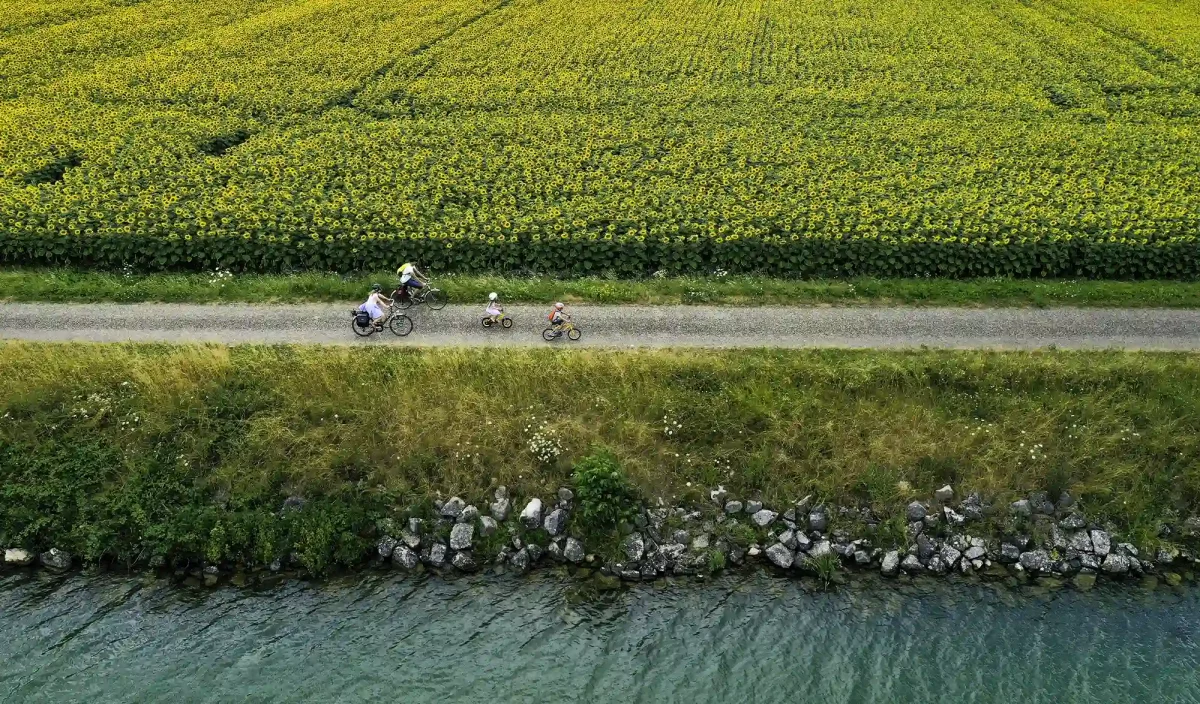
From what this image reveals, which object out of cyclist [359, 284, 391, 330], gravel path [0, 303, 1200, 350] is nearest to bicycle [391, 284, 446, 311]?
gravel path [0, 303, 1200, 350]

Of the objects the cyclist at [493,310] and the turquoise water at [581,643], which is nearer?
the turquoise water at [581,643]

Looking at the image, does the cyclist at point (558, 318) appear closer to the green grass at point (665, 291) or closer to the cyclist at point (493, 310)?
the cyclist at point (493, 310)

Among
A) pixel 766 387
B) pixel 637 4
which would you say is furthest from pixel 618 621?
pixel 637 4

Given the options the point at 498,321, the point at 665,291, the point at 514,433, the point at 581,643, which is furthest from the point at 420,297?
the point at 581,643

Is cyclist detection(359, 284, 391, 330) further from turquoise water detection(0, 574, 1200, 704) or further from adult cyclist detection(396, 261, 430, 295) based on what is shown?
turquoise water detection(0, 574, 1200, 704)

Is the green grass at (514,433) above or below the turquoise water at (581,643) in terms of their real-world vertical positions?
above

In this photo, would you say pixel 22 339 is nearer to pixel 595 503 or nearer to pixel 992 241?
pixel 595 503

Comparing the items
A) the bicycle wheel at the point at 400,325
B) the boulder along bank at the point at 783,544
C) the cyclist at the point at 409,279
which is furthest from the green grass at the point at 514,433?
the cyclist at the point at 409,279
